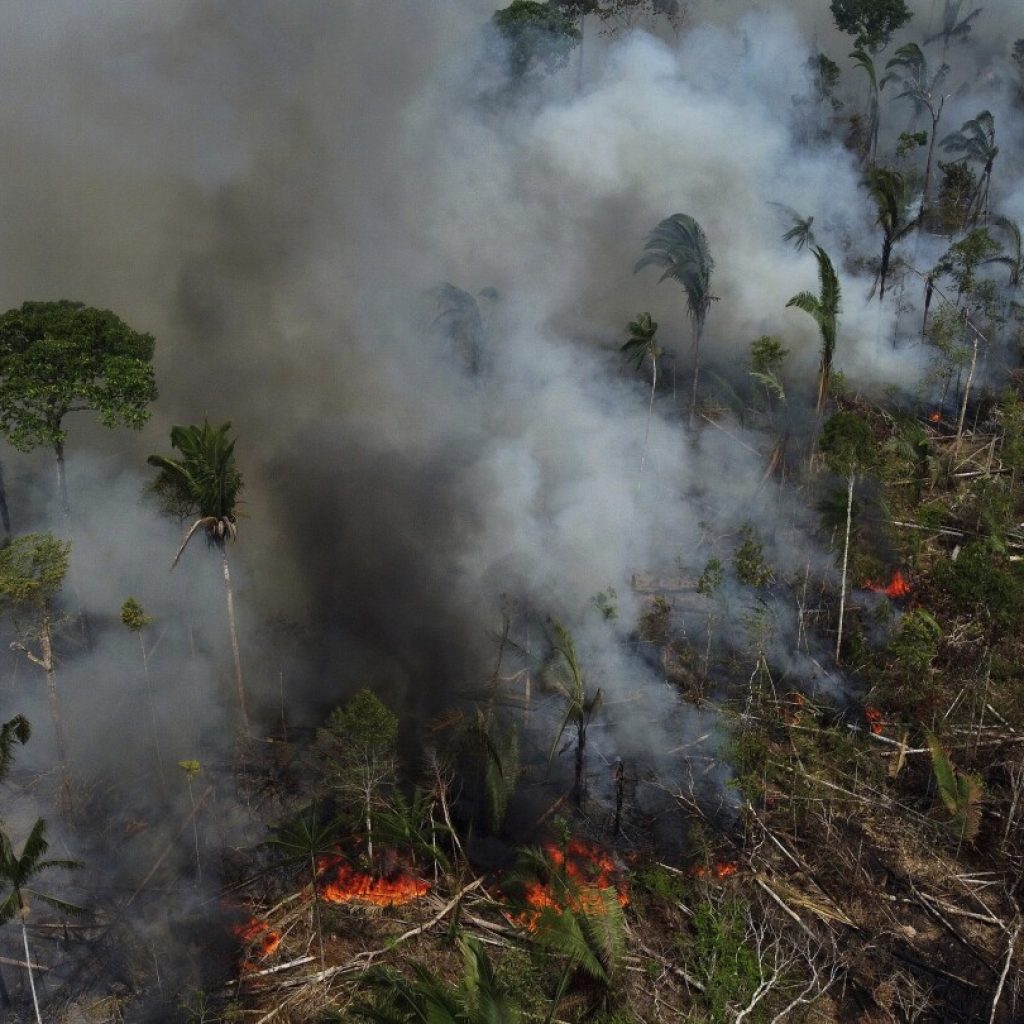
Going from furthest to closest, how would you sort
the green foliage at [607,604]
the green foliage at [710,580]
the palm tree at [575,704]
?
1. the green foliage at [710,580]
2. the green foliage at [607,604]
3. the palm tree at [575,704]

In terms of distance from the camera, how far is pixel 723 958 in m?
12.0

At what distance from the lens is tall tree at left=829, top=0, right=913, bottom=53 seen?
4447 centimetres

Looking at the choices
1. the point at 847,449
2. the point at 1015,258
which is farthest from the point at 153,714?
the point at 1015,258

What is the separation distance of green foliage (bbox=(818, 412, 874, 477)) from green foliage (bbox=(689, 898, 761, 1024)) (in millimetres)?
8821

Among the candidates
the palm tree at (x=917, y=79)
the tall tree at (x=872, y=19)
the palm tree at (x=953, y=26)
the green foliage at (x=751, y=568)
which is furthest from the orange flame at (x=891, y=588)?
the palm tree at (x=953, y=26)

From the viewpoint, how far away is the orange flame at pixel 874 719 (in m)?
16.5

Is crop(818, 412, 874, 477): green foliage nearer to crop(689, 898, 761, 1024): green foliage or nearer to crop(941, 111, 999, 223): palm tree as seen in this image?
crop(689, 898, 761, 1024): green foliage

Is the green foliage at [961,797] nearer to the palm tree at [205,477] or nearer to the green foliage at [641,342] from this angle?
the green foliage at [641,342]

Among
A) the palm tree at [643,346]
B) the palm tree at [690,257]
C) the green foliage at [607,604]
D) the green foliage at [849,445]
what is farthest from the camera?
the palm tree at [690,257]

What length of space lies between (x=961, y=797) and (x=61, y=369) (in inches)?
702

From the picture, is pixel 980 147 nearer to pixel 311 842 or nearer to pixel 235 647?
pixel 235 647

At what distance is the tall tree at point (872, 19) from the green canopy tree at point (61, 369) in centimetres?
4030

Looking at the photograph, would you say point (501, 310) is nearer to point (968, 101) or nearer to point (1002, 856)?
point (1002, 856)

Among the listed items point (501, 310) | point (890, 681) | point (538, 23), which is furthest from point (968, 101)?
point (890, 681)
